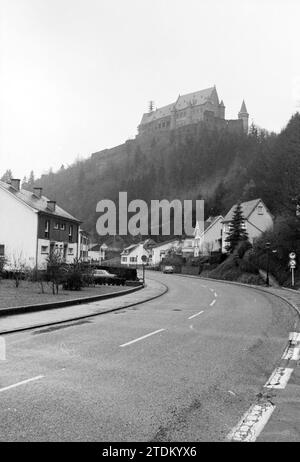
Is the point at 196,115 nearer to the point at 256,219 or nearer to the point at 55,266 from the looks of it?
the point at 256,219

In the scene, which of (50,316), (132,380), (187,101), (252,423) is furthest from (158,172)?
(252,423)

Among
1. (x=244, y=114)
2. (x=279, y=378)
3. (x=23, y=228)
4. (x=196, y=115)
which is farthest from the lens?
(x=244, y=114)

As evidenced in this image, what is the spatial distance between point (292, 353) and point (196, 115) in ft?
582

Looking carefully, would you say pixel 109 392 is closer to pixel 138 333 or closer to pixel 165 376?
pixel 165 376

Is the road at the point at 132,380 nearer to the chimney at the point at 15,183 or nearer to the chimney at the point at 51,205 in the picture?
the chimney at the point at 51,205

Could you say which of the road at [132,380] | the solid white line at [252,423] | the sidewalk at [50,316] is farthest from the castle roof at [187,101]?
the solid white line at [252,423]

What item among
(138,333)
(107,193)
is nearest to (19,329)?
(138,333)

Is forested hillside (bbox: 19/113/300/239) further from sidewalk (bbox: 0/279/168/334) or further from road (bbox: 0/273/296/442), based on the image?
road (bbox: 0/273/296/442)

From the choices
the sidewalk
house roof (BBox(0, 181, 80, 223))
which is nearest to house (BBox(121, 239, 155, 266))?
house roof (BBox(0, 181, 80, 223))

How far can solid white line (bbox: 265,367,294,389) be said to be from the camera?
7961 mm

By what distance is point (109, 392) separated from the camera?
7121 millimetres

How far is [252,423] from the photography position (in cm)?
585

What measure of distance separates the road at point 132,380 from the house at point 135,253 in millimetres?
102676
